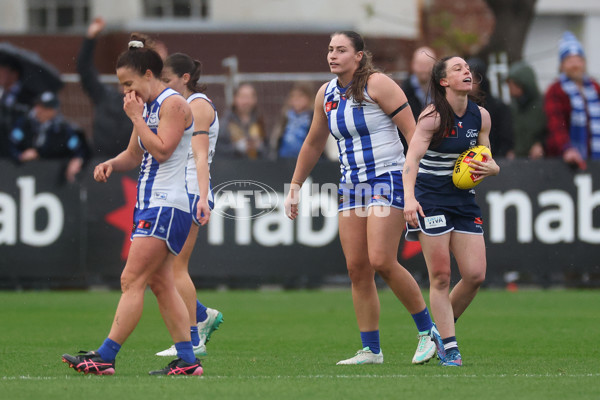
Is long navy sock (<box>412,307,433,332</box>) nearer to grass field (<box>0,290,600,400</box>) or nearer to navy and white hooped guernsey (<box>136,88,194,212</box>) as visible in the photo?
grass field (<box>0,290,600,400</box>)

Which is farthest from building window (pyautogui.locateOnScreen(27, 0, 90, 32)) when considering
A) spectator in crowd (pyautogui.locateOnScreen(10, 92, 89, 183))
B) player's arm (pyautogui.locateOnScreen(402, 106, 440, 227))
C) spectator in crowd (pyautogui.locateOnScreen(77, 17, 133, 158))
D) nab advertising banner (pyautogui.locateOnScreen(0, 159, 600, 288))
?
player's arm (pyautogui.locateOnScreen(402, 106, 440, 227))

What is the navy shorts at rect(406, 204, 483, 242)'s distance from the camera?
27.3 ft

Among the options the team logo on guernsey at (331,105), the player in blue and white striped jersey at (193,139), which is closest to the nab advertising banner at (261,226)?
the player in blue and white striped jersey at (193,139)

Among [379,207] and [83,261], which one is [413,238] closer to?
[379,207]

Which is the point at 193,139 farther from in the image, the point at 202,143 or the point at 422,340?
the point at 422,340

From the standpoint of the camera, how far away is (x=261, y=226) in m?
14.7

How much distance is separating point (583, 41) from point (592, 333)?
20.8 meters

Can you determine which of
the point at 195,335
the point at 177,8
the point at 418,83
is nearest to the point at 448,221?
the point at 195,335

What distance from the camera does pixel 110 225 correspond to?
14.8m

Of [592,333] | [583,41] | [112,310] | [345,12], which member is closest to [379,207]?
[592,333]

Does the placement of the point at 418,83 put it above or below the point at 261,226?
above

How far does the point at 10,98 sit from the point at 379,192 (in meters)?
8.91

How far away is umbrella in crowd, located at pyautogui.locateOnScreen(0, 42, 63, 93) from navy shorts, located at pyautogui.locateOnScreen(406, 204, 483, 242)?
9.17 meters

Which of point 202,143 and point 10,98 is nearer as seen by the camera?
point 202,143
